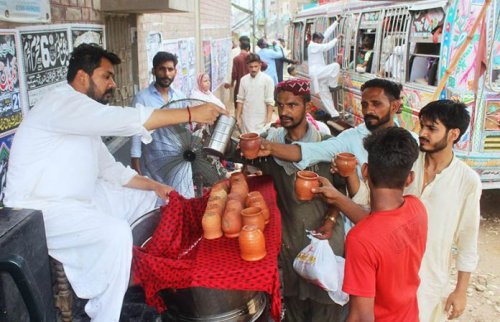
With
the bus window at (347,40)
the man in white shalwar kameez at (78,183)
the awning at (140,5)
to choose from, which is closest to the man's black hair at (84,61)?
the man in white shalwar kameez at (78,183)

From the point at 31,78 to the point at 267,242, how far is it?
7.09ft

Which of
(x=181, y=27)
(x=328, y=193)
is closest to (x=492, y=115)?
(x=328, y=193)

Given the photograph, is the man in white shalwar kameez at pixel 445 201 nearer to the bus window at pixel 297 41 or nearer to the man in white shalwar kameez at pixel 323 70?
the man in white shalwar kameez at pixel 323 70

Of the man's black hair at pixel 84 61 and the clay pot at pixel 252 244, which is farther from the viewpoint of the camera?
the man's black hair at pixel 84 61

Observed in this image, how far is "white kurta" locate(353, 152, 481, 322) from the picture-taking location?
234cm

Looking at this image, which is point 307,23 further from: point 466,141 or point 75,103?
point 75,103

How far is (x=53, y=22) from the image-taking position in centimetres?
348

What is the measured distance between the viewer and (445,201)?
2.34 metres

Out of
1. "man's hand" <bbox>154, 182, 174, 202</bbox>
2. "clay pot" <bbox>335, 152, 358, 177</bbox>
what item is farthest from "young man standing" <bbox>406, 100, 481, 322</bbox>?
"man's hand" <bbox>154, 182, 174, 202</bbox>

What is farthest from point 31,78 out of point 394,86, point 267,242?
point 394,86

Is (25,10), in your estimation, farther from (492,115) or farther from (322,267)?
(492,115)

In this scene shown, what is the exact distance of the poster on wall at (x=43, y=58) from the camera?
3.03m

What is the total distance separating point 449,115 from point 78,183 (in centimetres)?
205

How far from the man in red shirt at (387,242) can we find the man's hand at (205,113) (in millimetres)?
913
